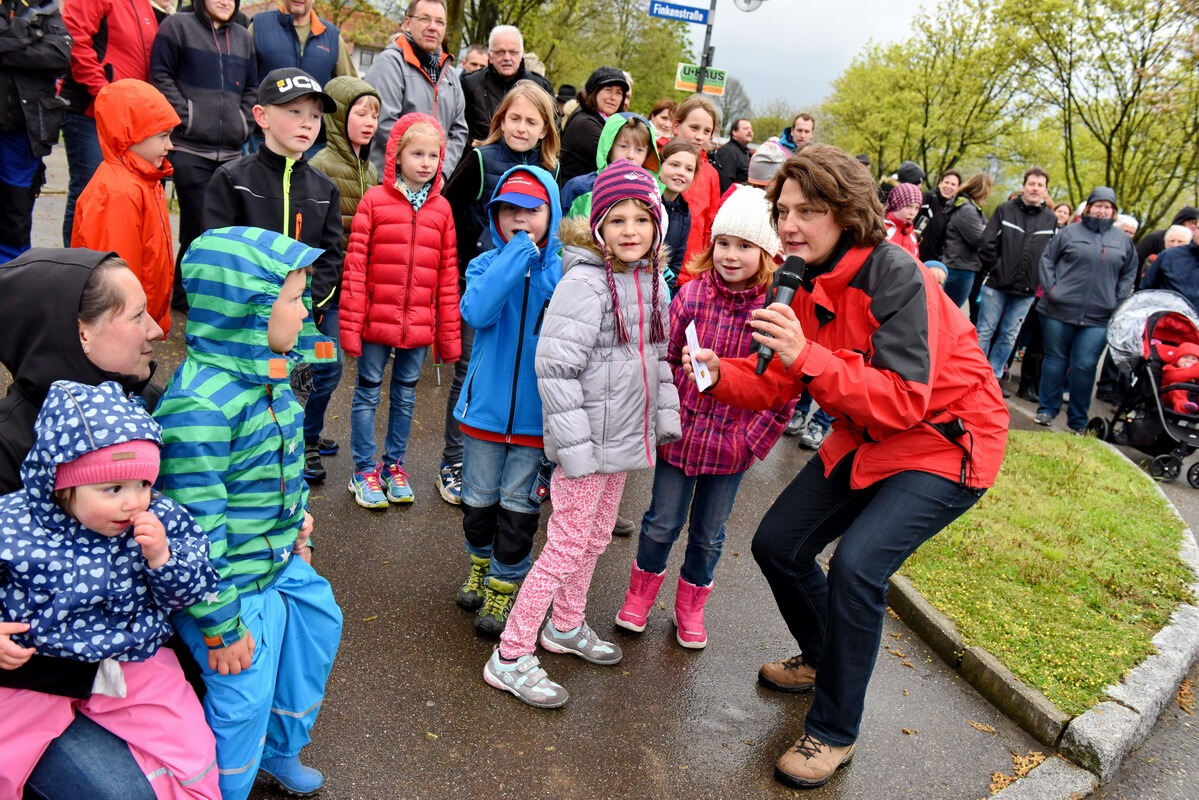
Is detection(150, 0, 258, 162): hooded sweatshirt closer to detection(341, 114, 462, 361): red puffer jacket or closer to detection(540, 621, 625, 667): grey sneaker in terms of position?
detection(341, 114, 462, 361): red puffer jacket

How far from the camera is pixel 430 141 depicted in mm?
4562

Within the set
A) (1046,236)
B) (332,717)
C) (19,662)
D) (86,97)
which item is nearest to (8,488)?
(19,662)

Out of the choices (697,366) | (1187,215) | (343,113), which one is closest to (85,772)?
(697,366)

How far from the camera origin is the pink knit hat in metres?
1.94

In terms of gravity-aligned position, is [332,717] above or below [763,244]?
below

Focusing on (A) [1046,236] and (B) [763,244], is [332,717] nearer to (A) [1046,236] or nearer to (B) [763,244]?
(B) [763,244]

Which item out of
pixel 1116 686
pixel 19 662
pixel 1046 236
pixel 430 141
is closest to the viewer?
pixel 19 662

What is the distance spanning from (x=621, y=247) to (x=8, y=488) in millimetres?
2208

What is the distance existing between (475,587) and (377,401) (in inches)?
53.8

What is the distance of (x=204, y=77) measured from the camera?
20.1 ft

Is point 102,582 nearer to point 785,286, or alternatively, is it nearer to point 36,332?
point 36,332

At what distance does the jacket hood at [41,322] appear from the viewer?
2162mm

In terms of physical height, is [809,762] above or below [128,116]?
below

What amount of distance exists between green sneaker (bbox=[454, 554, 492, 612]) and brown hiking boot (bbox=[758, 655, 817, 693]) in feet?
4.47
